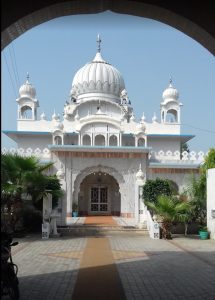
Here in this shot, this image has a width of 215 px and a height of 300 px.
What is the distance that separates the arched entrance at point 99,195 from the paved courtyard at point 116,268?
11.6m

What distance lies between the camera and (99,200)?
28.5 metres

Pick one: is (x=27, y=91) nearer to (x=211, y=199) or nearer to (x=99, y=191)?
(x=99, y=191)

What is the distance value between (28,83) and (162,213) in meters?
22.1

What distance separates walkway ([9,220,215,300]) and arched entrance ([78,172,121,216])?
11.9 meters

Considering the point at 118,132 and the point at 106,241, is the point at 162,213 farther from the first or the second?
the point at 118,132

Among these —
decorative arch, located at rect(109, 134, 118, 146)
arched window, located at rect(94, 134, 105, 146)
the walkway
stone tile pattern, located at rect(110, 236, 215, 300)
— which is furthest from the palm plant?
arched window, located at rect(94, 134, 105, 146)

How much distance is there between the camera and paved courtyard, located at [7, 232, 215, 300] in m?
7.52

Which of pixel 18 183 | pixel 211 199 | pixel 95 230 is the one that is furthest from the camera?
pixel 95 230

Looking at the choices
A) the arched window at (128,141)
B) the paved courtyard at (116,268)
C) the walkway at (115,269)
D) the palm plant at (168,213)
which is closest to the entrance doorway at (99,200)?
the arched window at (128,141)

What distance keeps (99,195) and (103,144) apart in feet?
13.1

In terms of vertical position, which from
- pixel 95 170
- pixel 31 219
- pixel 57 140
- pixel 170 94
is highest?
pixel 170 94

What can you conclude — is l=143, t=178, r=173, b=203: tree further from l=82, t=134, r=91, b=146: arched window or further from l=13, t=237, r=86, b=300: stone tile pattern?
l=82, t=134, r=91, b=146: arched window

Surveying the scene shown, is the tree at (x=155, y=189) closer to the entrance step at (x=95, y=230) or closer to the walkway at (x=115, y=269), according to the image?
the entrance step at (x=95, y=230)

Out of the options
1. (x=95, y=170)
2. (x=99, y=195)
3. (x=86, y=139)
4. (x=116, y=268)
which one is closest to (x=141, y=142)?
(x=86, y=139)
